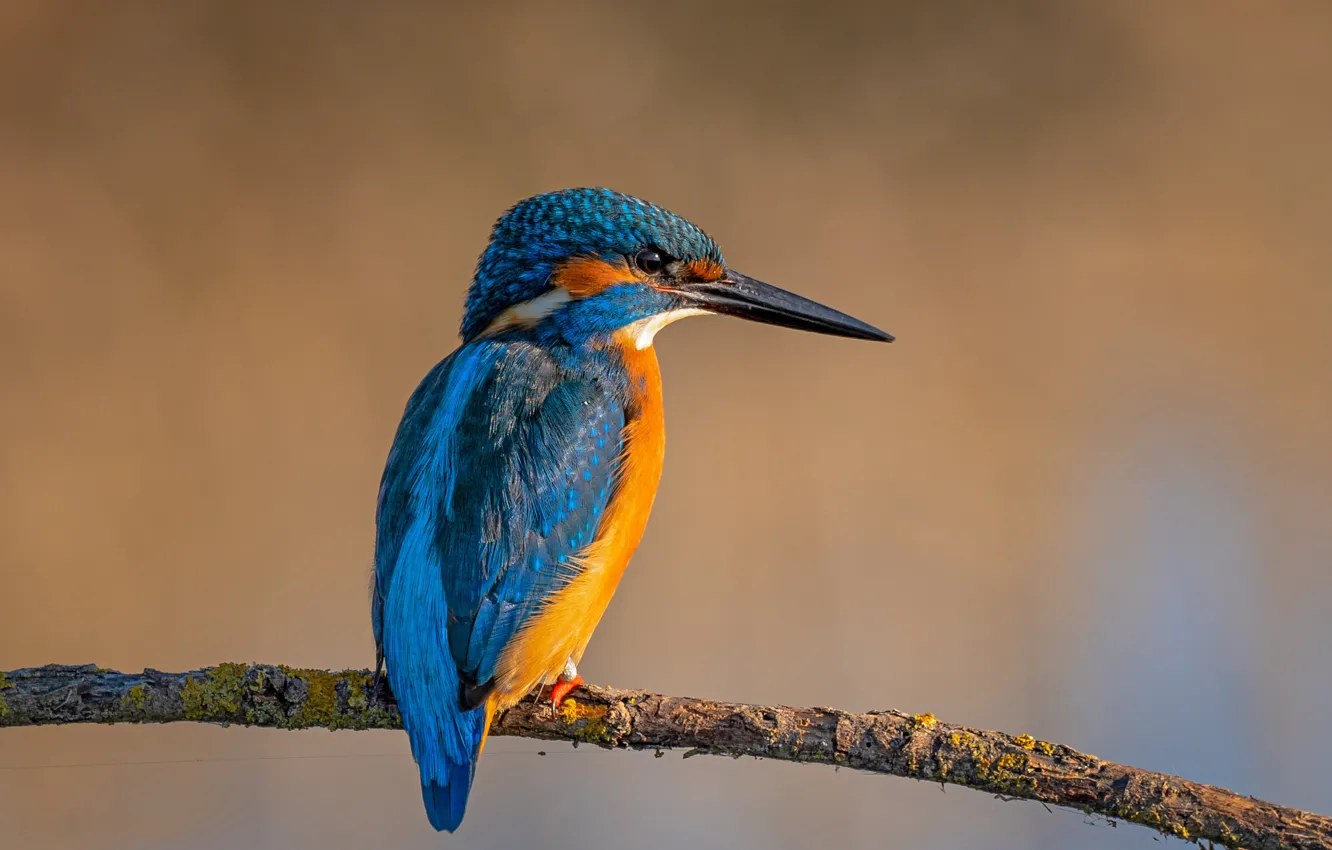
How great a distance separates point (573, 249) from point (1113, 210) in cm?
189

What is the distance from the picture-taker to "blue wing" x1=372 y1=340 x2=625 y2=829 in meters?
1.40

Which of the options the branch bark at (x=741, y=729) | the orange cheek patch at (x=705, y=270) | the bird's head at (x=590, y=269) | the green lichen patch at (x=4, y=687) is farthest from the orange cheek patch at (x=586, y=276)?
the green lichen patch at (x=4, y=687)

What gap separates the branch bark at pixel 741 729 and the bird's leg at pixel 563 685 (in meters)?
0.02

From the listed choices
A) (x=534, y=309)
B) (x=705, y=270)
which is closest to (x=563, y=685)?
(x=534, y=309)

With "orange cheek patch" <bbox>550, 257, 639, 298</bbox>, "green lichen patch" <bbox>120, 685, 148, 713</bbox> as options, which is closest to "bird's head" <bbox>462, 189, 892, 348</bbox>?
"orange cheek patch" <bbox>550, 257, 639, 298</bbox>

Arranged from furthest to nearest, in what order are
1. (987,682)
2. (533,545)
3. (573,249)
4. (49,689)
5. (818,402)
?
(818,402) < (987,682) < (573,249) < (533,545) < (49,689)

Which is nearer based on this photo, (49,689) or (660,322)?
(49,689)

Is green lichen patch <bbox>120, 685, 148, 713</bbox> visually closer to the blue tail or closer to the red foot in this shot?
the blue tail

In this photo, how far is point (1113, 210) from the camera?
308 centimetres

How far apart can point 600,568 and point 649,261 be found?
19.8 inches

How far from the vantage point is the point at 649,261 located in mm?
1805

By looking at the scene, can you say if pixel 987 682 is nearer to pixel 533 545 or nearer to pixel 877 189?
pixel 877 189

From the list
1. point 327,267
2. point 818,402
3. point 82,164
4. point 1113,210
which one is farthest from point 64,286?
point 1113,210

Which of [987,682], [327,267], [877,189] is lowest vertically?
[987,682]
